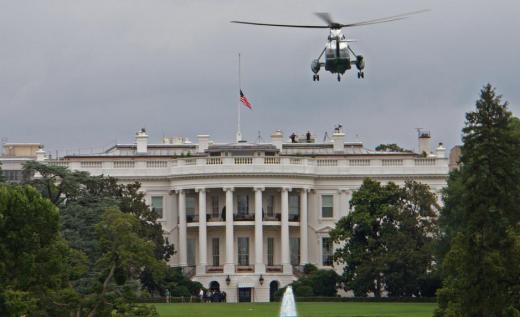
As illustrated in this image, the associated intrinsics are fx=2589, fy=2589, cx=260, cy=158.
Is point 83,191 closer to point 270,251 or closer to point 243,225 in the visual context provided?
point 243,225

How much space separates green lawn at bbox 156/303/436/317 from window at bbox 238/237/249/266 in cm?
2912

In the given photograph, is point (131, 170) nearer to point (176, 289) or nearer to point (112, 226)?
point (176, 289)

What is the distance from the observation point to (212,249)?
18200 centimetres

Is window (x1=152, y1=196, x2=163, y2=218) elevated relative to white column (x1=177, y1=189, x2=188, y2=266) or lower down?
elevated

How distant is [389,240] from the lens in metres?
158

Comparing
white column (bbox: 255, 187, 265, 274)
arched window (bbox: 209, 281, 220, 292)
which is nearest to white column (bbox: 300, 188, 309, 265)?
white column (bbox: 255, 187, 265, 274)

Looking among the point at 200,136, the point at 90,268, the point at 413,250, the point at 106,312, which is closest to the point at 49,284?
the point at 106,312

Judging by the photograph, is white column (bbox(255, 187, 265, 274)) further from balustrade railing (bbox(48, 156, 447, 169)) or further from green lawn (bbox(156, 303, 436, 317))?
green lawn (bbox(156, 303, 436, 317))

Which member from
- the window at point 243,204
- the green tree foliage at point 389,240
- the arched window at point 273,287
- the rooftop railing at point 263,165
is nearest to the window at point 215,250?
the window at point 243,204

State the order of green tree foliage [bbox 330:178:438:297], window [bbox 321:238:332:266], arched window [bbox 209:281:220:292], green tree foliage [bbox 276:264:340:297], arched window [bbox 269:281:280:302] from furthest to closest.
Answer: window [bbox 321:238:332:266]
arched window [bbox 209:281:220:292]
arched window [bbox 269:281:280:302]
green tree foliage [bbox 276:264:340:297]
green tree foliage [bbox 330:178:438:297]

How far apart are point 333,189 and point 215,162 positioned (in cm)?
959

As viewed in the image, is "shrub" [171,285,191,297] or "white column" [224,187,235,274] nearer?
"shrub" [171,285,191,297]

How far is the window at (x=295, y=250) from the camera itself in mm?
181750

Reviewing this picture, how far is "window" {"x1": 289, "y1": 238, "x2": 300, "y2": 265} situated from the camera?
18175cm
